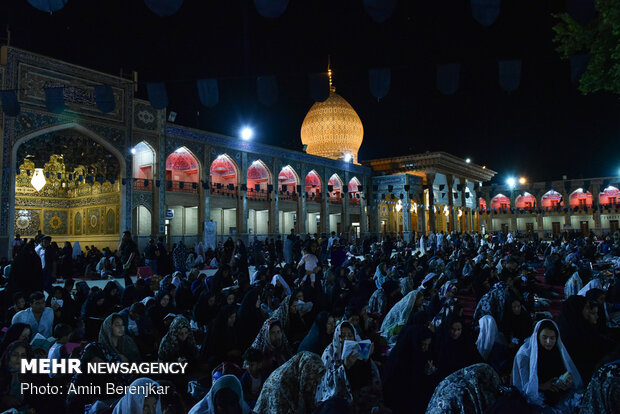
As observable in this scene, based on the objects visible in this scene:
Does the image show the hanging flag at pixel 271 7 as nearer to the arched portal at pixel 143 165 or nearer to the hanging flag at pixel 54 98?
the hanging flag at pixel 54 98

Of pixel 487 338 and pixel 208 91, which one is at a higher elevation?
pixel 208 91

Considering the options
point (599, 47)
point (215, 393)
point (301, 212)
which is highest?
point (599, 47)

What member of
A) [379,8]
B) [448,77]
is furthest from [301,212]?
[379,8]

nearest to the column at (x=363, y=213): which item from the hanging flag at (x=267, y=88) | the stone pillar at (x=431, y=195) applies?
the stone pillar at (x=431, y=195)

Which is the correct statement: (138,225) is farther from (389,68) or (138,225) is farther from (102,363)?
(102,363)

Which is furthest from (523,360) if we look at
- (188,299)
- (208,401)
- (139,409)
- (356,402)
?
(188,299)

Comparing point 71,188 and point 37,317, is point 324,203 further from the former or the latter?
point 37,317

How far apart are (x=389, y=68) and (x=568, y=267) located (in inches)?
240

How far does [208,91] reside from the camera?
7906 millimetres

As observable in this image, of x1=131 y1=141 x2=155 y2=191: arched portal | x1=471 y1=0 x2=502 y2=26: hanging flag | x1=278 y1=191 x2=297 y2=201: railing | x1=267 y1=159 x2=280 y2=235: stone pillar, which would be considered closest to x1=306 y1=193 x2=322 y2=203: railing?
x1=278 y1=191 x2=297 y2=201: railing

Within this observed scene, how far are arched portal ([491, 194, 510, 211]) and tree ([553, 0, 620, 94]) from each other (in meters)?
32.1

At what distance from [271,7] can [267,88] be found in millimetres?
2875

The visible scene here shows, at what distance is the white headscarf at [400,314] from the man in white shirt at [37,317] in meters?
3.84

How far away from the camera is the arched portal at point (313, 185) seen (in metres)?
23.0
